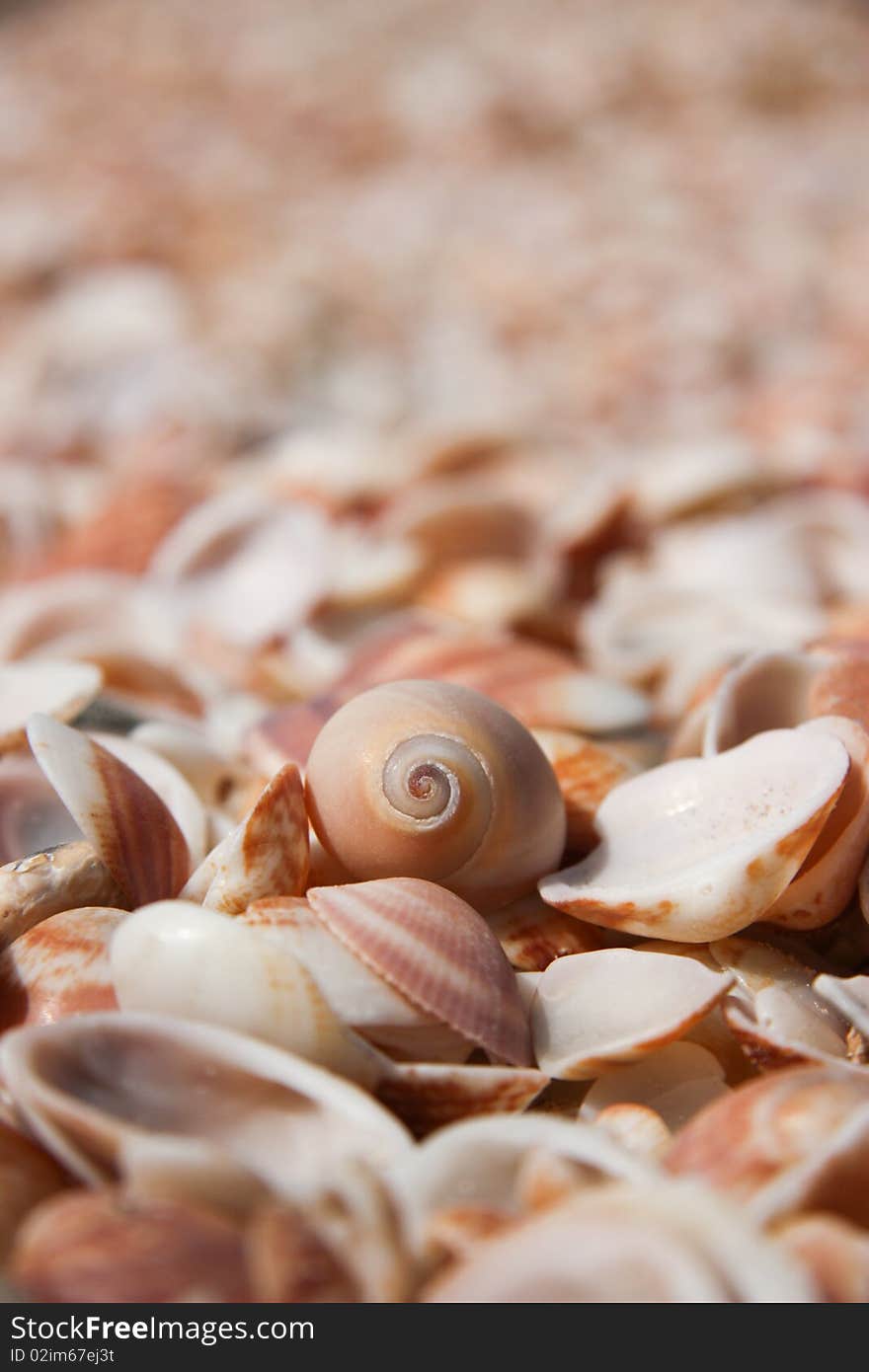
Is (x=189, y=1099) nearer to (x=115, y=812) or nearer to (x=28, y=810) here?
(x=115, y=812)

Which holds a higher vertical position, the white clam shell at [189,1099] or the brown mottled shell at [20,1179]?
the white clam shell at [189,1099]

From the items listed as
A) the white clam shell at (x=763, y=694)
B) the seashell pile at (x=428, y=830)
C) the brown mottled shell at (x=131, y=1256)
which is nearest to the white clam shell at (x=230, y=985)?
the seashell pile at (x=428, y=830)

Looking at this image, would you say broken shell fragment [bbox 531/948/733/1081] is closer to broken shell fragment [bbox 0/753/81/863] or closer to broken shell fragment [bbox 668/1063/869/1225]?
broken shell fragment [bbox 668/1063/869/1225]

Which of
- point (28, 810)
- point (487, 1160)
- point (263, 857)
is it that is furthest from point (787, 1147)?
point (28, 810)

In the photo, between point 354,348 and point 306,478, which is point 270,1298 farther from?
point 354,348

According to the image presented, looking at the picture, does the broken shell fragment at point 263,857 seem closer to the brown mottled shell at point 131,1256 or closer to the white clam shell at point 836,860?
the brown mottled shell at point 131,1256

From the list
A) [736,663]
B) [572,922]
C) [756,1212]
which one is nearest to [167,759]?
[572,922]

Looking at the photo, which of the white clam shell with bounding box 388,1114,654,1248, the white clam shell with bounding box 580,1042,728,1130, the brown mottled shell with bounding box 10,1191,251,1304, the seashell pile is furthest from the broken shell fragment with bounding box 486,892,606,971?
the brown mottled shell with bounding box 10,1191,251,1304

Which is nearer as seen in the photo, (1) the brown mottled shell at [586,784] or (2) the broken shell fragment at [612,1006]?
(2) the broken shell fragment at [612,1006]
